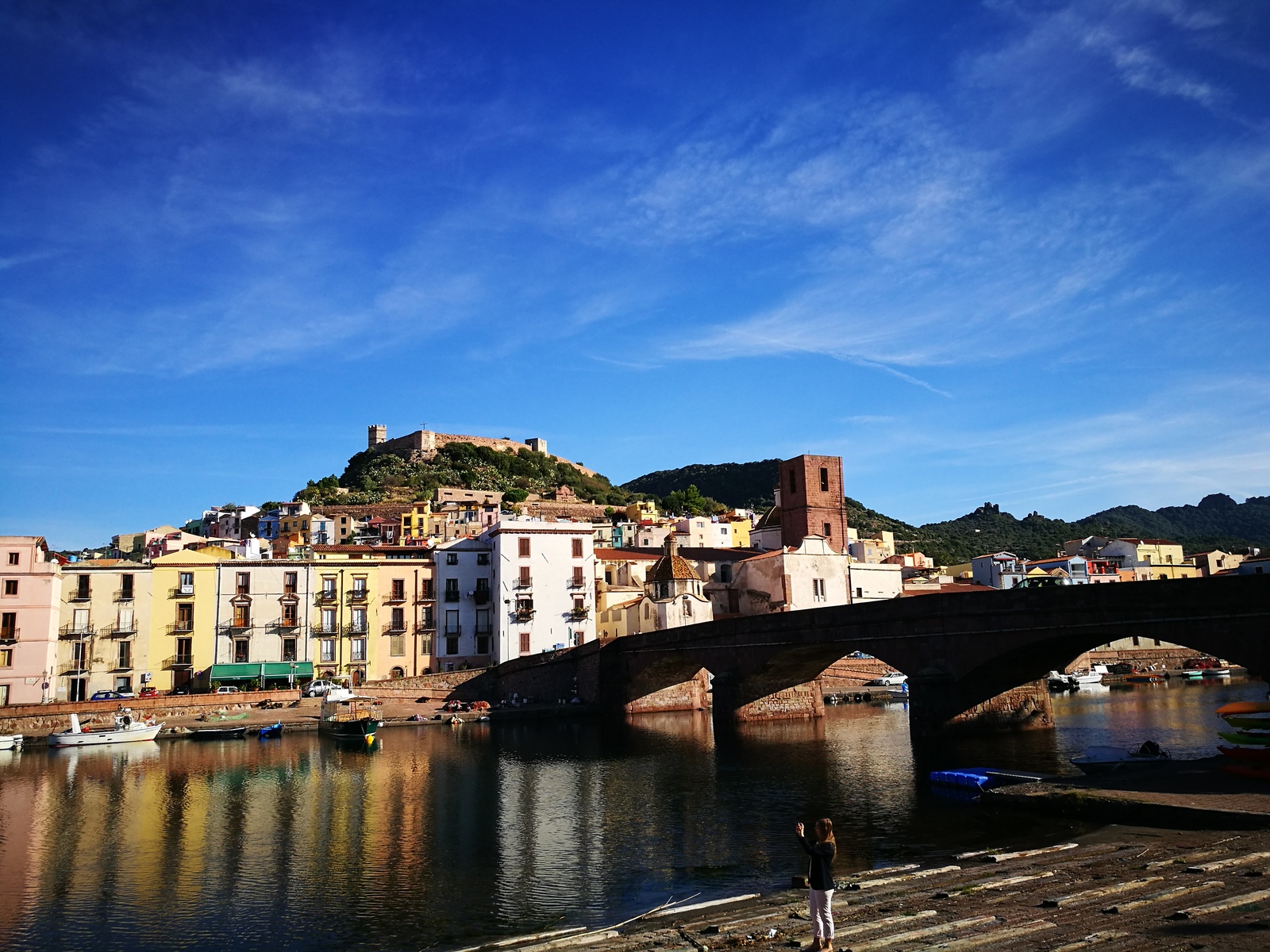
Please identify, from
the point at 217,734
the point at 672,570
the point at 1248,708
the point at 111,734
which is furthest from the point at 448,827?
the point at 672,570

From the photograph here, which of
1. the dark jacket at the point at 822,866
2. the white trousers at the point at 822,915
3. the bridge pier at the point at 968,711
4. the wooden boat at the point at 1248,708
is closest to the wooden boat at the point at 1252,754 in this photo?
the wooden boat at the point at 1248,708

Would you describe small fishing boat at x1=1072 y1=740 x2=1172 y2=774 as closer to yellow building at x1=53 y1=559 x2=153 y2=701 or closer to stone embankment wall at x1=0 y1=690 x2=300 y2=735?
stone embankment wall at x1=0 y1=690 x2=300 y2=735

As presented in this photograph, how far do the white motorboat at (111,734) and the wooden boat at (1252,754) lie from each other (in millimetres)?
57022

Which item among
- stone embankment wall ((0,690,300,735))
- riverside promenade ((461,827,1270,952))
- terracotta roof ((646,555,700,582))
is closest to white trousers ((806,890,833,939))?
riverside promenade ((461,827,1270,952))

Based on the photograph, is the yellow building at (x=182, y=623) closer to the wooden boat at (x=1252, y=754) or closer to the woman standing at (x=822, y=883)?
the wooden boat at (x=1252, y=754)

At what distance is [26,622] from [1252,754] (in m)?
69.6

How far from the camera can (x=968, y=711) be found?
49.5m

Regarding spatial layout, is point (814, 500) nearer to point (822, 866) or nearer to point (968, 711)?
point (968, 711)

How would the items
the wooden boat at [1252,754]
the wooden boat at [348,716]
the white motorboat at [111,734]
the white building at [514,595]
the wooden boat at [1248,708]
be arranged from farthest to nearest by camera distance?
1. the white building at [514,595]
2. the white motorboat at [111,734]
3. the wooden boat at [348,716]
4. the wooden boat at [1248,708]
5. the wooden boat at [1252,754]

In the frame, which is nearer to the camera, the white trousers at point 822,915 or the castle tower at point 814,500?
the white trousers at point 822,915

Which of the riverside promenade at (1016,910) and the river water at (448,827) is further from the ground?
the riverside promenade at (1016,910)

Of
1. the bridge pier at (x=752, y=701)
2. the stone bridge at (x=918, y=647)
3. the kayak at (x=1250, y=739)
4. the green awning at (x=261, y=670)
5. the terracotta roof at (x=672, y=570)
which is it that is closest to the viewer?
the kayak at (x=1250, y=739)

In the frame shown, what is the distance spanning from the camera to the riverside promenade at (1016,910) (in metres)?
16.3

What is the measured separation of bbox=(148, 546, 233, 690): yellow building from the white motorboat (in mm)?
8995
